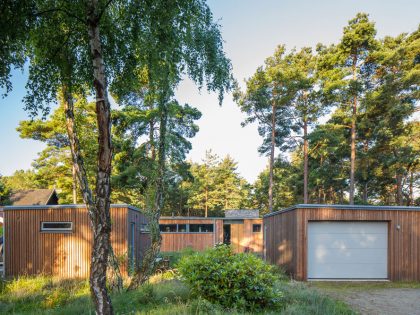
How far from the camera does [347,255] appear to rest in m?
12.1

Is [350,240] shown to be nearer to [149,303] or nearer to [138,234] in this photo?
[138,234]

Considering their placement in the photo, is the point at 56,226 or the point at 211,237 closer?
the point at 56,226

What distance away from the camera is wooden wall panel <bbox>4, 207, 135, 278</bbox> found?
12320 mm

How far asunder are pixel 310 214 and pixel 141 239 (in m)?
7.55

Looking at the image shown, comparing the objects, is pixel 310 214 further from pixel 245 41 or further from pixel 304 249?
pixel 245 41

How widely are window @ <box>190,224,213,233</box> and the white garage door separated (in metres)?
13.2

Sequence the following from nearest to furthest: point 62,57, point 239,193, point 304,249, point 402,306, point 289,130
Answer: point 62,57, point 402,306, point 304,249, point 289,130, point 239,193

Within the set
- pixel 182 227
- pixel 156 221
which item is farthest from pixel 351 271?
pixel 182 227

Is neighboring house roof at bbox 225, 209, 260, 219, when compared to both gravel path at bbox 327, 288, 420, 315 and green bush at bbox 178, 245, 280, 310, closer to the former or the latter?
gravel path at bbox 327, 288, 420, 315

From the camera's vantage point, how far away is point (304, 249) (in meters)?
11.7

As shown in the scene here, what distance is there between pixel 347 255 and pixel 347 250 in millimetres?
163

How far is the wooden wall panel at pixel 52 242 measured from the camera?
12.3 meters

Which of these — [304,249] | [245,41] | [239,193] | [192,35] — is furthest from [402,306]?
[239,193]

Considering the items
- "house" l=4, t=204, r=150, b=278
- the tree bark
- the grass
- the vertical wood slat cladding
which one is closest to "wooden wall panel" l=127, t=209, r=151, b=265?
"house" l=4, t=204, r=150, b=278
